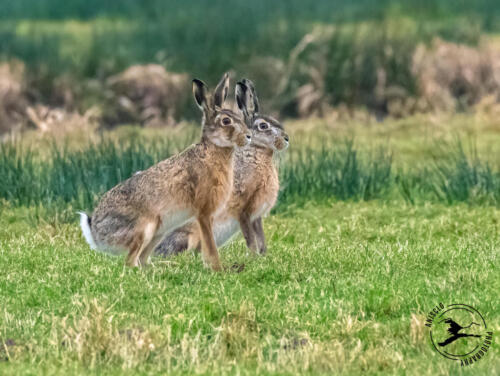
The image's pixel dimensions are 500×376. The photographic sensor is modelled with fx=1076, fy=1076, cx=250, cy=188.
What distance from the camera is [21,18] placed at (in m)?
24.9

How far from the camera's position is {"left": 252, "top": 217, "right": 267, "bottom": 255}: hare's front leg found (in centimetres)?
884

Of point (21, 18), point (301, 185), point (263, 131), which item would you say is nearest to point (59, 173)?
point (301, 185)

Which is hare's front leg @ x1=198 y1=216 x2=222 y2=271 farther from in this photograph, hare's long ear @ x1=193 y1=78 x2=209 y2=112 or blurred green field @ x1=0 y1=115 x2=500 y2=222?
blurred green field @ x1=0 y1=115 x2=500 y2=222

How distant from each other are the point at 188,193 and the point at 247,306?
4.75ft

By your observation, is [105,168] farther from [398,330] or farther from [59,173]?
[398,330]

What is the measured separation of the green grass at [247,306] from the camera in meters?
5.90

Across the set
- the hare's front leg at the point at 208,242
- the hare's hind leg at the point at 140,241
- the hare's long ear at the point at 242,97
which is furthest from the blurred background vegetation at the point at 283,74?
the hare's hind leg at the point at 140,241

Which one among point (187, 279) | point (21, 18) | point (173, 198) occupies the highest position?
point (173, 198)

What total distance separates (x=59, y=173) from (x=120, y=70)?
344 inches

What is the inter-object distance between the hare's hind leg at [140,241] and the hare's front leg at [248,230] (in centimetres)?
104

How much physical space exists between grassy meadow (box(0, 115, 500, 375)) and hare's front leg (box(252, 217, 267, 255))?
155 mm

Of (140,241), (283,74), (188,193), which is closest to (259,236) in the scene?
(188,193)

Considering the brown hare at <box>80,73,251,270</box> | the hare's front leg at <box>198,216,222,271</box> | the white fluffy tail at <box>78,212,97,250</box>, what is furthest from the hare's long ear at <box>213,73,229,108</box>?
the white fluffy tail at <box>78,212,97,250</box>

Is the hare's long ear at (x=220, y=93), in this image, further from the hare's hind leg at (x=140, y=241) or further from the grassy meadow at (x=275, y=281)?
the grassy meadow at (x=275, y=281)
